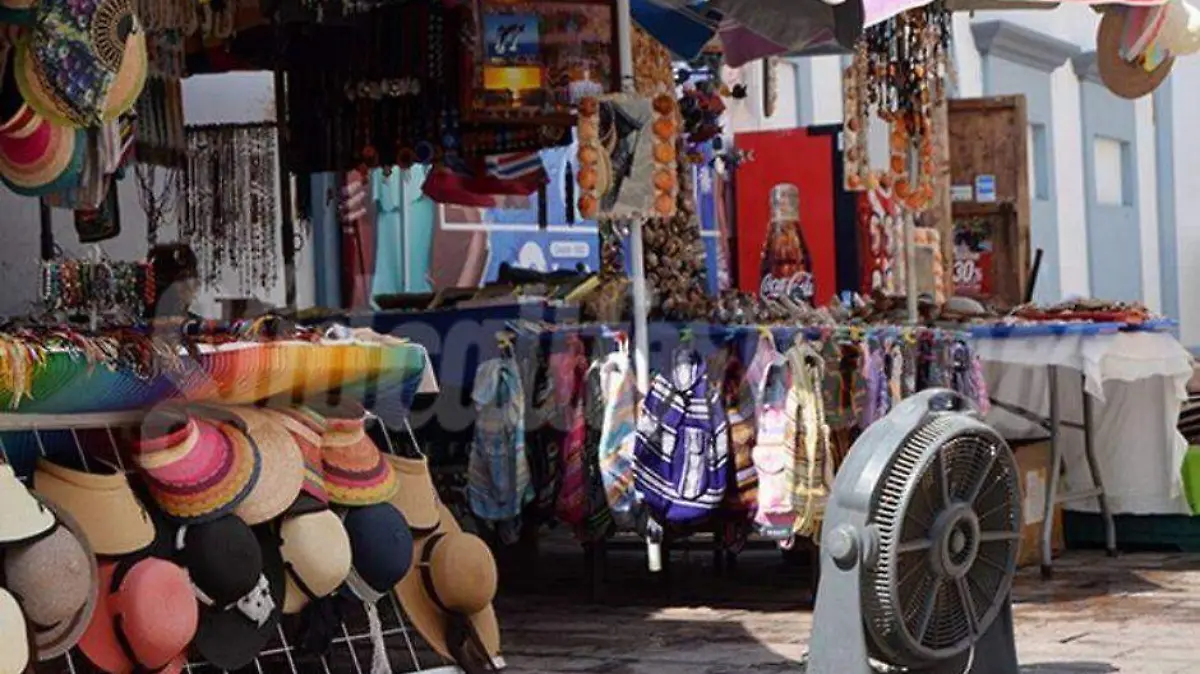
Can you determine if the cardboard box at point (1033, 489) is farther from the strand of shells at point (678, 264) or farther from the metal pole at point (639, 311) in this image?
the metal pole at point (639, 311)

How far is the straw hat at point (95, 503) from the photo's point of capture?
18.7 ft

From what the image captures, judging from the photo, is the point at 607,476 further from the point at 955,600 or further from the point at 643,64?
the point at 955,600

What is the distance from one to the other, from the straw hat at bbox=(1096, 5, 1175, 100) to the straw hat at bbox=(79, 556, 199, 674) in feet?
18.7

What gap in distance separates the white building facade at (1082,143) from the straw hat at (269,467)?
28.1 ft

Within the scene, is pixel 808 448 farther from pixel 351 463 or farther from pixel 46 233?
pixel 46 233

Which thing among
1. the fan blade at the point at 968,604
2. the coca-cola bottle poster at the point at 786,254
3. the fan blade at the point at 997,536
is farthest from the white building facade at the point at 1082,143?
the fan blade at the point at 968,604

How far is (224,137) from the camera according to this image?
10109mm

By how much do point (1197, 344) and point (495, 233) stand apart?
11.5 m

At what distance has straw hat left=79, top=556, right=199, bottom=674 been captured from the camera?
569cm

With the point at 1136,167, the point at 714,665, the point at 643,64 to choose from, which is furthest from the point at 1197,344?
the point at 714,665

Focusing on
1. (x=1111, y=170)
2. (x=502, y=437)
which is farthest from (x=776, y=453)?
(x=1111, y=170)

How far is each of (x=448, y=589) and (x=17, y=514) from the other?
171 centimetres

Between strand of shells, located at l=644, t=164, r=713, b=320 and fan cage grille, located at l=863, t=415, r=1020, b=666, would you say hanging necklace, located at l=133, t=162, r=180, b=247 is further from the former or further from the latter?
fan cage grille, located at l=863, t=415, r=1020, b=666

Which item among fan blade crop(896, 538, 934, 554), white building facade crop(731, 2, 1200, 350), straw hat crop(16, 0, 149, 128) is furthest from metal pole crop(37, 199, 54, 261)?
white building facade crop(731, 2, 1200, 350)
